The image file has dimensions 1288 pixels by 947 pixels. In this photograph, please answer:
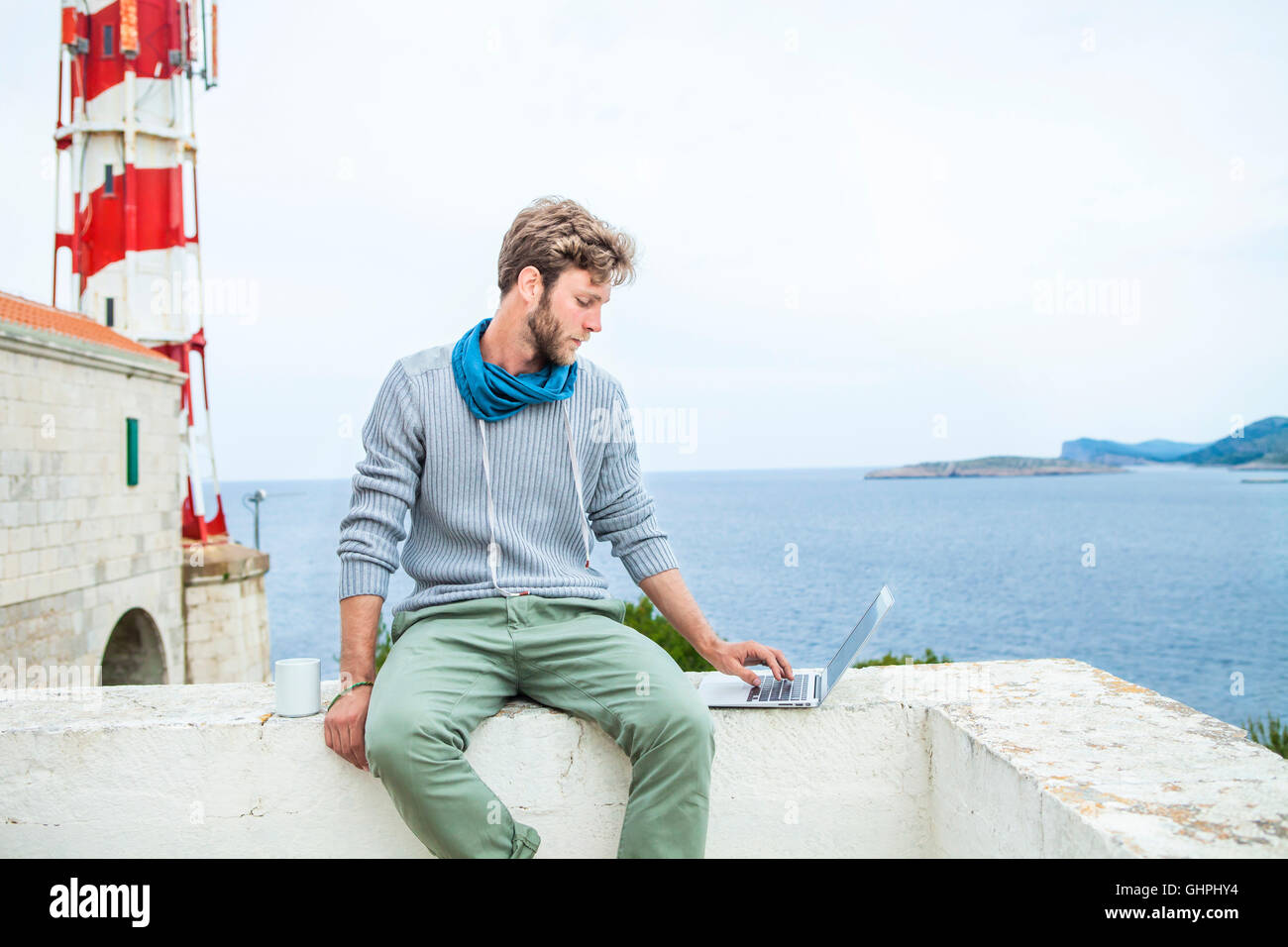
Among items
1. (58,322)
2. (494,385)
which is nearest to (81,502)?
(58,322)

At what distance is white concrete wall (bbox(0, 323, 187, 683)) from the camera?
991 centimetres

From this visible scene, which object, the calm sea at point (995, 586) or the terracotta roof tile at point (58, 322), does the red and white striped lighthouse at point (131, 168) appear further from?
the calm sea at point (995, 586)

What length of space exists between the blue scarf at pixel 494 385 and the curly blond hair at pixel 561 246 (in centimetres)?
20

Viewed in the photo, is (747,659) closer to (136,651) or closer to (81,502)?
→ (81,502)

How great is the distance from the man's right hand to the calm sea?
675 centimetres

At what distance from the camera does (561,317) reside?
2.34 metres

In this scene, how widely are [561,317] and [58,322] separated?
37.3ft

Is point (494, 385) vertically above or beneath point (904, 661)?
above

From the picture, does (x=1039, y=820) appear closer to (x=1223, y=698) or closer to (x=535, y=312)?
(x=535, y=312)

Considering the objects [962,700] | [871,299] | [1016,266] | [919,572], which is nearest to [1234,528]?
[1016,266]

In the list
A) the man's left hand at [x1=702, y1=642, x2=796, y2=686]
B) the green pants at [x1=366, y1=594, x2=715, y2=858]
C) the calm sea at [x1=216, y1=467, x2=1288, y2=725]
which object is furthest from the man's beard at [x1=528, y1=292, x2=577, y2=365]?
the calm sea at [x1=216, y1=467, x2=1288, y2=725]
